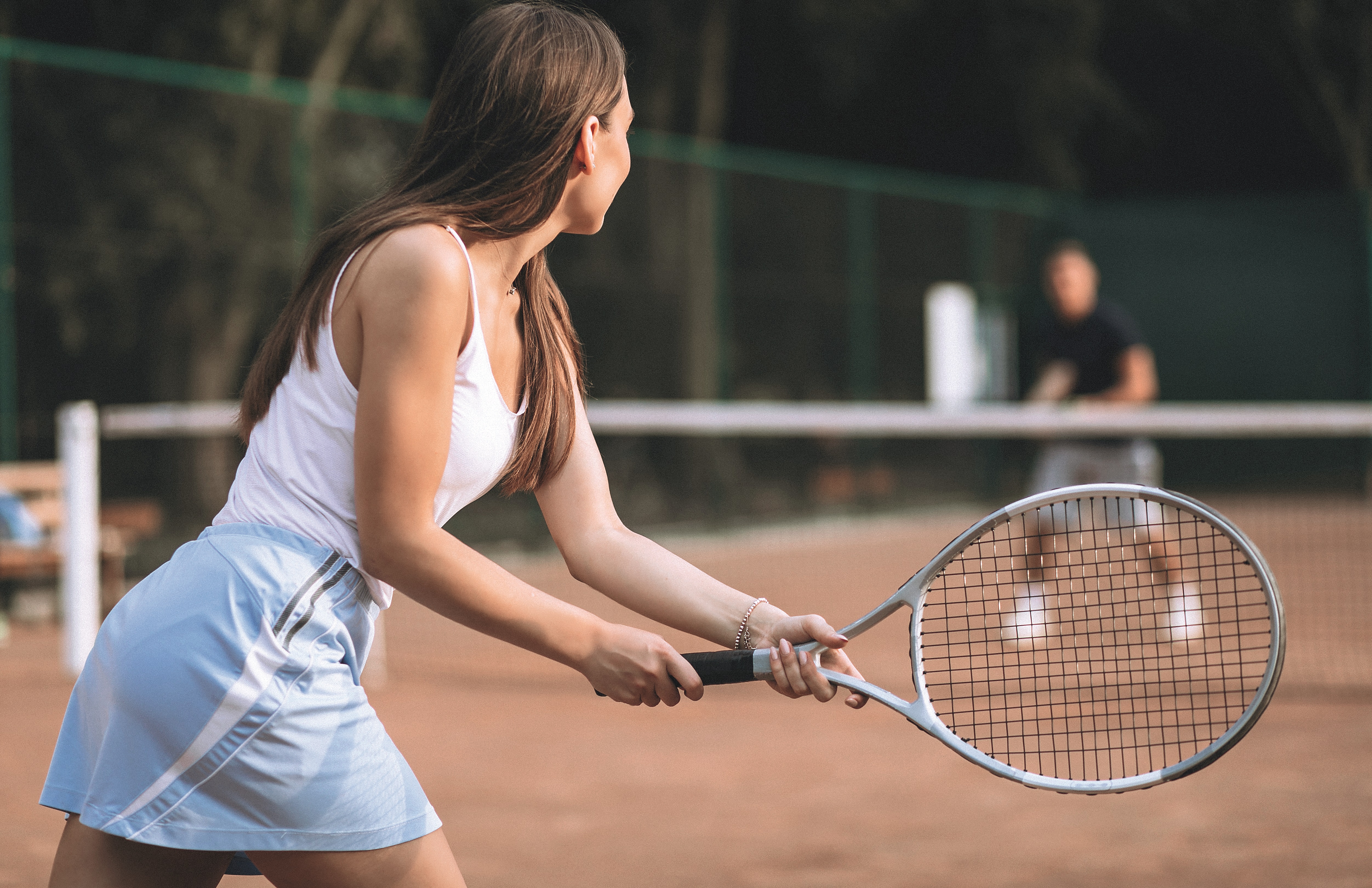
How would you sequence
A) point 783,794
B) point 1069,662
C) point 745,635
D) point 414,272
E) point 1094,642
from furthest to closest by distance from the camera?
point 1094,642, point 783,794, point 1069,662, point 745,635, point 414,272

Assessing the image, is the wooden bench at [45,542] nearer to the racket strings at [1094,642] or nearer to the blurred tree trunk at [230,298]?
the blurred tree trunk at [230,298]

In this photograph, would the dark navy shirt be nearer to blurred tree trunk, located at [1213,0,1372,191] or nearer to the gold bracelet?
the gold bracelet

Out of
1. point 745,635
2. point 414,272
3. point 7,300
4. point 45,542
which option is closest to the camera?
point 414,272

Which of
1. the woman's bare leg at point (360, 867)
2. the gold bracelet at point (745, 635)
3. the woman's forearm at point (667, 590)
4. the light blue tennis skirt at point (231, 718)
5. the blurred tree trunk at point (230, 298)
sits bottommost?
the woman's bare leg at point (360, 867)

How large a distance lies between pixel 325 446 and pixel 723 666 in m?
0.59

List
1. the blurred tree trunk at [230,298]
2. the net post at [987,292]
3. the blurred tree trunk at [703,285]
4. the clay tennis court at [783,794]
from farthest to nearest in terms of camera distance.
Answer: the net post at [987,292], the blurred tree trunk at [703,285], the blurred tree trunk at [230,298], the clay tennis court at [783,794]

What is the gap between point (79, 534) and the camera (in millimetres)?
6270

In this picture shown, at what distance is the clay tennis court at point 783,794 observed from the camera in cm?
374

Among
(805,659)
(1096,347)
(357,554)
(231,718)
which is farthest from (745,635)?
(1096,347)

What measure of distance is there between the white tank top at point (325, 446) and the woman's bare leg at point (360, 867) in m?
0.31

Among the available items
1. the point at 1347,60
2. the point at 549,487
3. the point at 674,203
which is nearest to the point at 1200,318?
the point at 1347,60

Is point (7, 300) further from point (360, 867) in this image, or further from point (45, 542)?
point (360, 867)

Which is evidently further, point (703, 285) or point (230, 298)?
point (703, 285)

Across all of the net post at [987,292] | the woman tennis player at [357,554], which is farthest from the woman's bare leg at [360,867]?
the net post at [987,292]
